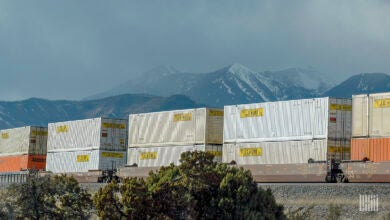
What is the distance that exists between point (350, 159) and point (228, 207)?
807 cm

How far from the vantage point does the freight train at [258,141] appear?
3306cm

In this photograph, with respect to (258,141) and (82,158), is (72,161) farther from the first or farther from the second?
(258,141)

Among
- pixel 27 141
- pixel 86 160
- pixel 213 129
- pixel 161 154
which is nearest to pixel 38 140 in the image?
pixel 27 141

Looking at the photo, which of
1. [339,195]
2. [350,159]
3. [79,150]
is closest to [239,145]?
[350,159]

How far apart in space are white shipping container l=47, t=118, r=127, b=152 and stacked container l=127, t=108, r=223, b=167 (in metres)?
2.95

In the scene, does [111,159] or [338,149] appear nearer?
[338,149]

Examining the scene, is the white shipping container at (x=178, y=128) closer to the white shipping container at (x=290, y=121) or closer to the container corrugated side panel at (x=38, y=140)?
the white shipping container at (x=290, y=121)

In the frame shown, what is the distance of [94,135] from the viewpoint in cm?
5156

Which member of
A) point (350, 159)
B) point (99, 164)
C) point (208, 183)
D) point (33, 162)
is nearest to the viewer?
point (208, 183)

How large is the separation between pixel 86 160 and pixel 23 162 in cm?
1038

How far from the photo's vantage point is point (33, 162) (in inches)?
2357

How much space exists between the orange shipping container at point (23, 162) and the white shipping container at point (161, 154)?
14.6 meters

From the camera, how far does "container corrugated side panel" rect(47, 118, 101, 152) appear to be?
169ft

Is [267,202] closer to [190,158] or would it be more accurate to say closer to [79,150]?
[190,158]
